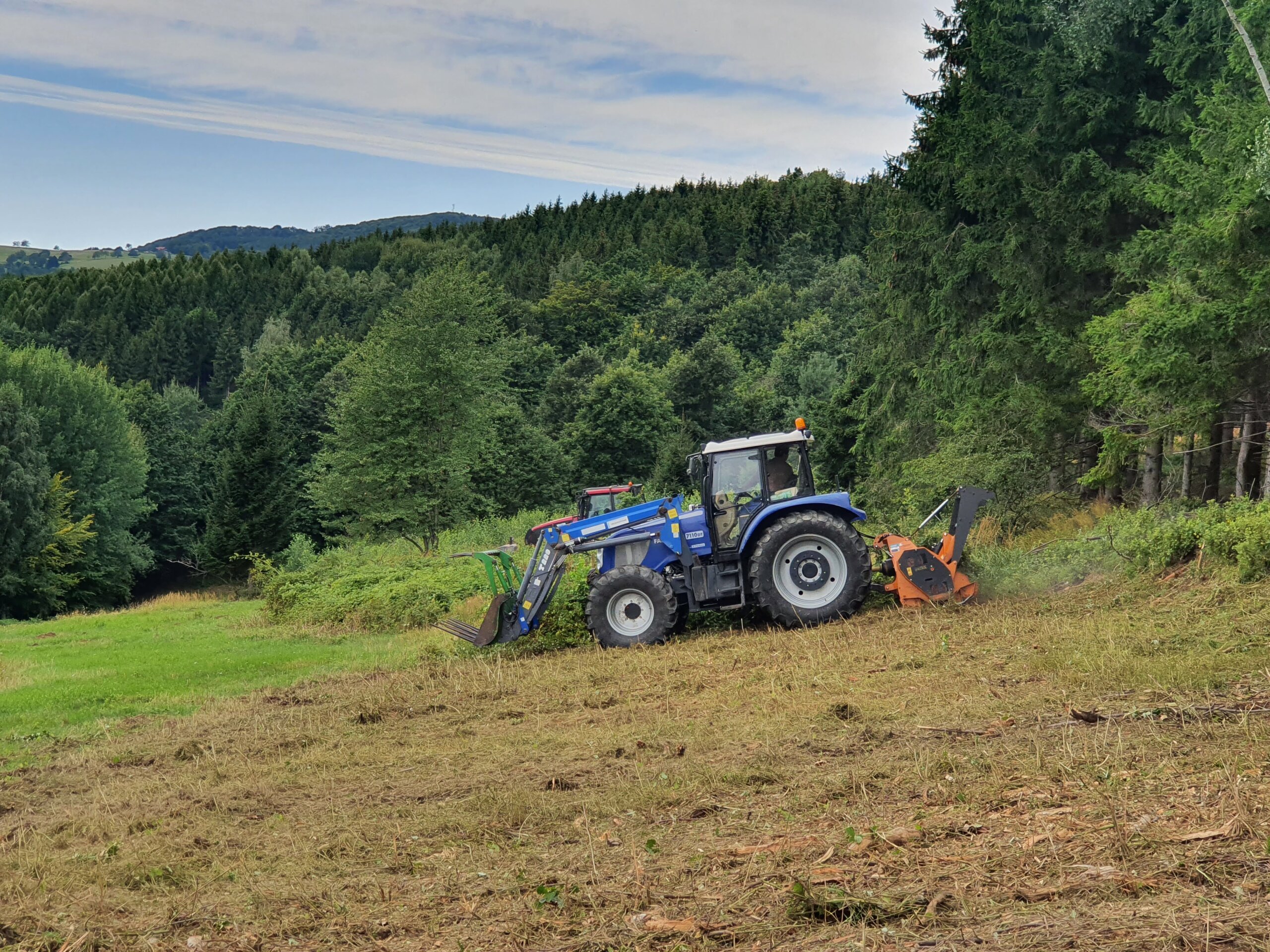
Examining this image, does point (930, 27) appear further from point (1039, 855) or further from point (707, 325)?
point (707, 325)

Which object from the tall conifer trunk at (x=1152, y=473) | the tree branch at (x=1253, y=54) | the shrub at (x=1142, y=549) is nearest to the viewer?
the shrub at (x=1142, y=549)

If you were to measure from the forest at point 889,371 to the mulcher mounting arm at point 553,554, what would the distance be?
22.4ft

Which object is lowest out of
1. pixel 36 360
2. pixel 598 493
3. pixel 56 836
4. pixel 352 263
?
pixel 56 836

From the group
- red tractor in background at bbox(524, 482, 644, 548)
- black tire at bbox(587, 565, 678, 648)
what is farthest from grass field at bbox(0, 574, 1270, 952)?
red tractor in background at bbox(524, 482, 644, 548)

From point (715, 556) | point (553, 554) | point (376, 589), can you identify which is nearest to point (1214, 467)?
point (715, 556)

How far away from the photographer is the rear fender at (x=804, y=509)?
14.0 meters

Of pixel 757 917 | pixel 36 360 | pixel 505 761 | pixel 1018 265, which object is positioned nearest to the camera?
pixel 757 917

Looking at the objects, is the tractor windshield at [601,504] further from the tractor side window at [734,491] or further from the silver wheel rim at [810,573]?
the silver wheel rim at [810,573]

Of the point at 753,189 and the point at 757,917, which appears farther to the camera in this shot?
the point at 753,189

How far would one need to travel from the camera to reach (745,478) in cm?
1453

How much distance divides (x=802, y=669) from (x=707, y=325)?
282 ft

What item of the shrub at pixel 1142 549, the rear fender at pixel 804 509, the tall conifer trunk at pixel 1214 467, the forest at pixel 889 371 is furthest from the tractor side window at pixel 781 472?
the tall conifer trunk at pixel 1214 467

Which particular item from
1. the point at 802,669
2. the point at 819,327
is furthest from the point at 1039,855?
the point at 819,327

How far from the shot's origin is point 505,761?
8.75 meters
